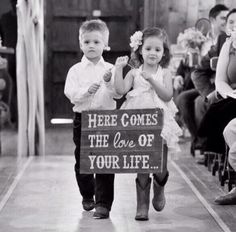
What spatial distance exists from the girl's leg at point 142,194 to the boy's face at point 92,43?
0.81 m

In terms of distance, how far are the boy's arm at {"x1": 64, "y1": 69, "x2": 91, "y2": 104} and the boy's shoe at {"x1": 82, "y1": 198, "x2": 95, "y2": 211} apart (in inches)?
28.5

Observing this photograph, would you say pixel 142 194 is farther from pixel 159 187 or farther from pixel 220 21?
pixel 220 21

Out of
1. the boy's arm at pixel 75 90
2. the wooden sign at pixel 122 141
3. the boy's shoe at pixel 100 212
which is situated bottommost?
the boy's shoe at pixel 100 212

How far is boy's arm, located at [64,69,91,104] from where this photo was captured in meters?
4.38

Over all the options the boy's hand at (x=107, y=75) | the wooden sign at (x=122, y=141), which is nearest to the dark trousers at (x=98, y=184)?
the wooden sign at (x=122, y=141)

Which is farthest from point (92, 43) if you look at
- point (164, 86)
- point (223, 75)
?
point (223, 75)

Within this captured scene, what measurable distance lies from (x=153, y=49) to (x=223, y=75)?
3.02 ft

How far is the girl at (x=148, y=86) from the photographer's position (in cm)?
429

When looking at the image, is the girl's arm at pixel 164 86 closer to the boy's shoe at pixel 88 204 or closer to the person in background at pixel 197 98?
the boy's shoe at pixel 88 204

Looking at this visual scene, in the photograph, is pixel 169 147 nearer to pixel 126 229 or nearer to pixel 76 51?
pixel 126 229

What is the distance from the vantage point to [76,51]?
10758mm

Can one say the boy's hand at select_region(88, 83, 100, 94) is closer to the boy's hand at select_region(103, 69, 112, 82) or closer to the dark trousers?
the boy's hand at select_region(103, 69, 112, 82)

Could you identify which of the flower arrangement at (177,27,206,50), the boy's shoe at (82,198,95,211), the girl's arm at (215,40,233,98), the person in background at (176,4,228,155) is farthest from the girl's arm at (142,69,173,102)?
the flower arrangement at (177,27,206,50)

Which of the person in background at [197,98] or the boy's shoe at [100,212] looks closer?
the boy's shoe at [100,212]
